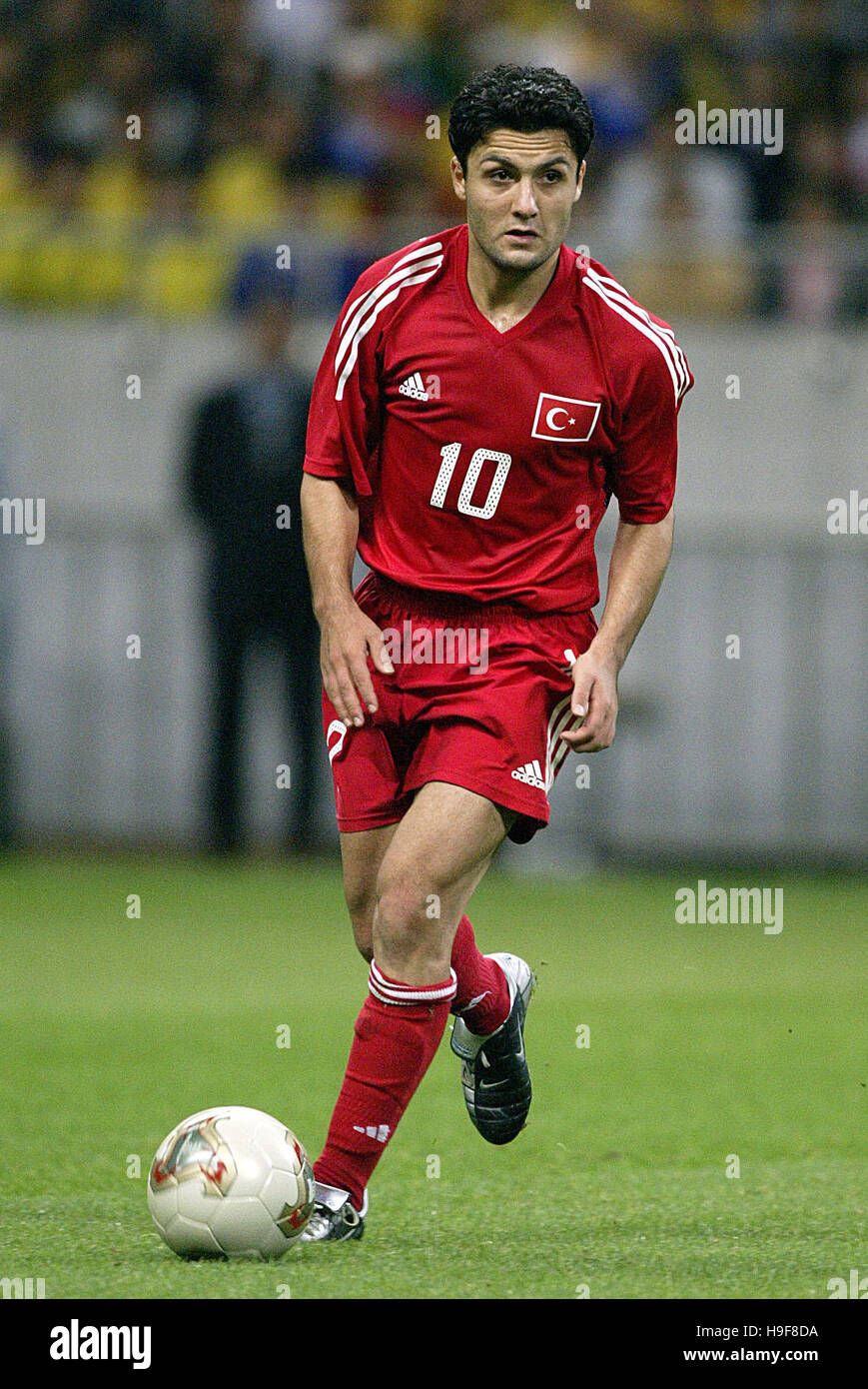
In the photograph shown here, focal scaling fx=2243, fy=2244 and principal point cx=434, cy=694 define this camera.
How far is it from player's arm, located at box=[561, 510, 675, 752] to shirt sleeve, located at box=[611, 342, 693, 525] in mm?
55

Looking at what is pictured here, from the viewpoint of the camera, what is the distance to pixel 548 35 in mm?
14930

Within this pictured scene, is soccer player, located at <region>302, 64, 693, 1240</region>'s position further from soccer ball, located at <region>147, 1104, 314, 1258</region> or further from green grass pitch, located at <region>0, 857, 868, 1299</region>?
green grass pitch, located at <region>0, 857, 868, 1299</region>

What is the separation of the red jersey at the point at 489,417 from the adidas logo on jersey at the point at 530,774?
0.40 meters

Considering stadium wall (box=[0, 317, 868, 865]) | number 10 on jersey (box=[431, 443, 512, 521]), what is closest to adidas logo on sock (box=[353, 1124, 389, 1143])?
number 10 on jersey (box=[431, 443, 512, 521])

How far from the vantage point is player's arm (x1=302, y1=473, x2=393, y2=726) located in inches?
205

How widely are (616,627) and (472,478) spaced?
0.49m

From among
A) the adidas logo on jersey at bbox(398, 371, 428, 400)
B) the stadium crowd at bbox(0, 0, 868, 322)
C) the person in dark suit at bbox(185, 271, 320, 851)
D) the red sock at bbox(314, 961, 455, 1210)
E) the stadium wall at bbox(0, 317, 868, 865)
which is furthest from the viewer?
the stadium crowd at bbox(0, 0, 868, 322)

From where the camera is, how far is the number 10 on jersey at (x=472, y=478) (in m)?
5.26

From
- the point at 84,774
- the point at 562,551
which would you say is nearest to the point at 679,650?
the point at 84,774

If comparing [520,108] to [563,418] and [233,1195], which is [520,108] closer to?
[563,418]

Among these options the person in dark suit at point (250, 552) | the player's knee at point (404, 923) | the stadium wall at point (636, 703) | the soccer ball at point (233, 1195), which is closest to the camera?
the soccer ball at point (233, 1195)

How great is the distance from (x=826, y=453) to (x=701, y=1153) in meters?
7.77

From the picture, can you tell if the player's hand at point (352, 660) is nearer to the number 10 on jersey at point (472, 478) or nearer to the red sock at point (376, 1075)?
the number 10 on jersey at point (472, 478)

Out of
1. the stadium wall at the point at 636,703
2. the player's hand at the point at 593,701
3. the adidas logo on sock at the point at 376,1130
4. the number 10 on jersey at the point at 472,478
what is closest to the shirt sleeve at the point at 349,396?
the number 10 on jersey at the point at 472,478
